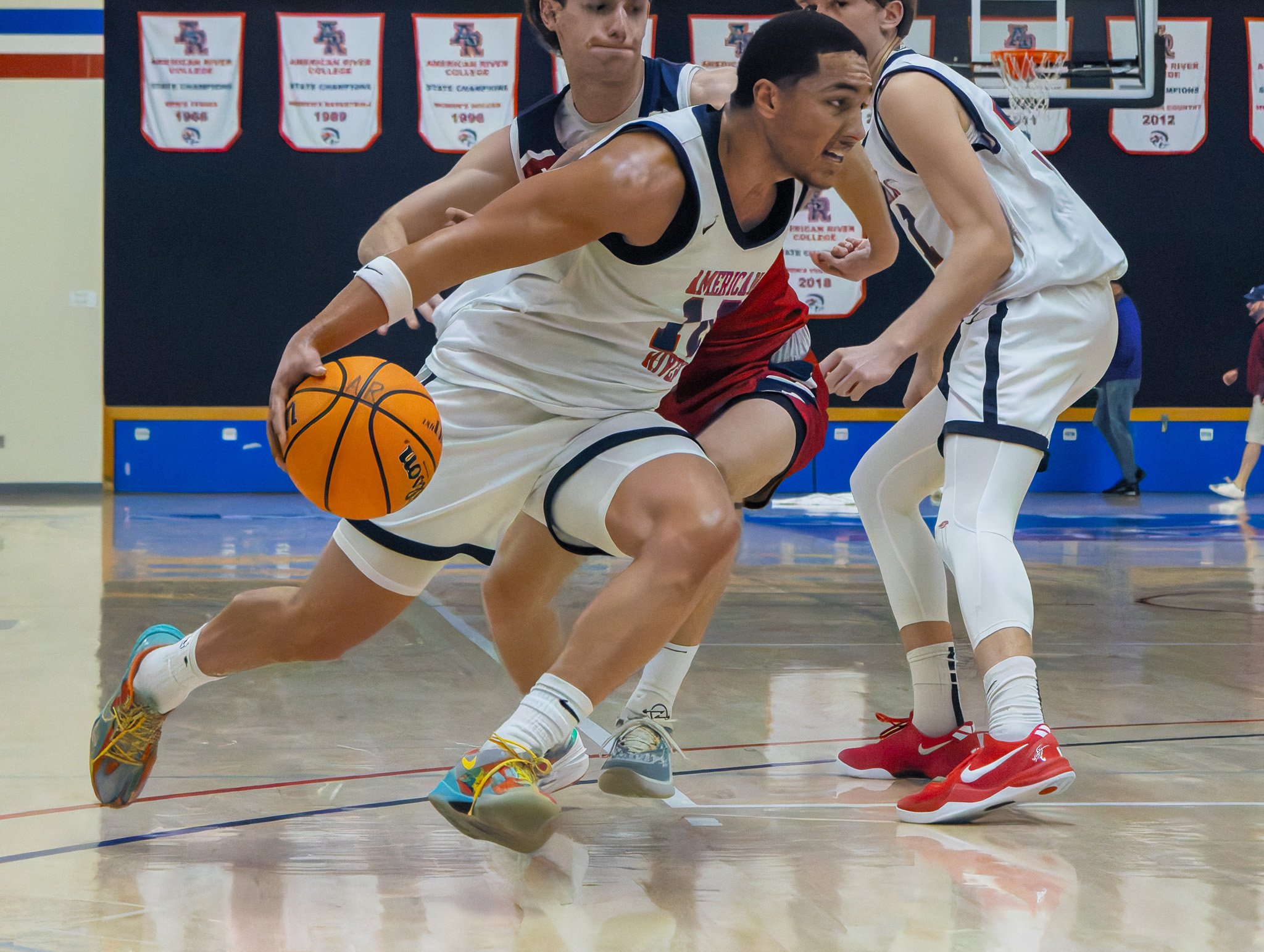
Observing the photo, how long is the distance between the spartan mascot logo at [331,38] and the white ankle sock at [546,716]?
10.9 m

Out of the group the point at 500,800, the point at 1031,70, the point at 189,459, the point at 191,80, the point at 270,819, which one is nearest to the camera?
the point at 500,800

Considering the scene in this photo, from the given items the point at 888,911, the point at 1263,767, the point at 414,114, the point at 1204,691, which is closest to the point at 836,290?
the point at 414,114

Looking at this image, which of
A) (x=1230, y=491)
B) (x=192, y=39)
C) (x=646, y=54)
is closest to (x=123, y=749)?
(x=646, y=54)

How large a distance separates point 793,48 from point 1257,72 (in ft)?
39.9

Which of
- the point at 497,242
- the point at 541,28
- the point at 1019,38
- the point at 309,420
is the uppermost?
the point at 1019,38

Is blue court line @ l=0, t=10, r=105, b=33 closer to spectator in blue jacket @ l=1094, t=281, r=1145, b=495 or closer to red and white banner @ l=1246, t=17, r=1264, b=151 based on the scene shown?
spectator in blue jacket @ l=1094, t=281, r=1145, b=495

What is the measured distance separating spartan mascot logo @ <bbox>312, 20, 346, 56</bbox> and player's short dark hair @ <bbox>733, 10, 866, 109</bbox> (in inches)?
414

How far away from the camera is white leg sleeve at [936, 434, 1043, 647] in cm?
256

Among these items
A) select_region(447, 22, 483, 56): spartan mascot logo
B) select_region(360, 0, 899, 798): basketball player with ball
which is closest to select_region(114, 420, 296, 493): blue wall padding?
select_region(447, 22, 483, 56): spartan mascot logo

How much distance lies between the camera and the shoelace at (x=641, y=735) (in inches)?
98.7

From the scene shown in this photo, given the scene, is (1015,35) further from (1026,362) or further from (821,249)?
(1026,362)

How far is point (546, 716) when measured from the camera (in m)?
2.09

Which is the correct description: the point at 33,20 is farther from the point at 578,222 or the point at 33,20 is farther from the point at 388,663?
the point at 578,222

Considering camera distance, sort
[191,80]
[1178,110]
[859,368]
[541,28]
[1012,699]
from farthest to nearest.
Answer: [1178,110] → [191,80] → [541,28] → [1012,699] → [859,368]
